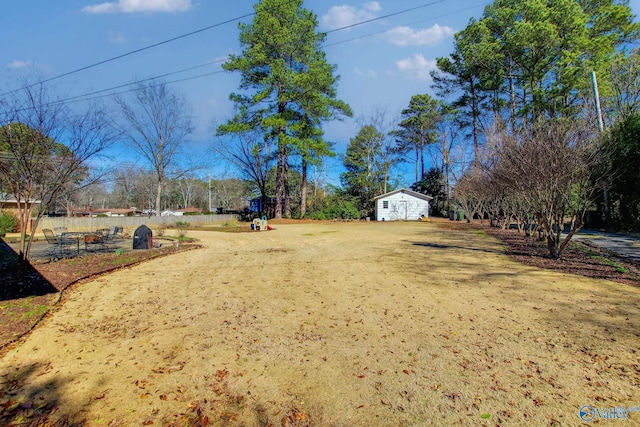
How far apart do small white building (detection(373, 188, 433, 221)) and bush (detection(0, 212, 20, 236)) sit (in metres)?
29.6

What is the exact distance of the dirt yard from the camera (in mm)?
2801

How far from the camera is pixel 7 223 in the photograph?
18.5 m

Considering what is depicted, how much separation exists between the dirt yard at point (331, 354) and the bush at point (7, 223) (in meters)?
16.6

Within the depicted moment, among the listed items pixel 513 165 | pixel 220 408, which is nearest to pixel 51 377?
pixel 220 408

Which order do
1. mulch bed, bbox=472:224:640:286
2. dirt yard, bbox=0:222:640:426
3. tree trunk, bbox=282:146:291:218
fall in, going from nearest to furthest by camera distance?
dirt yard, bbox=0:222:640:426
mulch bed, bbox=472:224:640:286
tree trunk, bbox=282:146:291:218

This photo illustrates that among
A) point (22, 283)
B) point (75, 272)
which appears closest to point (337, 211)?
point (75, 272)

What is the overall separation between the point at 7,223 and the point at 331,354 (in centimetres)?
2326

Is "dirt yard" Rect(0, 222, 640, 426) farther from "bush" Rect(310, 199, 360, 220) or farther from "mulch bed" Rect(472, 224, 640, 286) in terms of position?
"bush" Rect(310, 199, 360, 220)

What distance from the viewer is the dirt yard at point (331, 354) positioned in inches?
110

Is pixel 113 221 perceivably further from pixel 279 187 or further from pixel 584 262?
pixel 584 262

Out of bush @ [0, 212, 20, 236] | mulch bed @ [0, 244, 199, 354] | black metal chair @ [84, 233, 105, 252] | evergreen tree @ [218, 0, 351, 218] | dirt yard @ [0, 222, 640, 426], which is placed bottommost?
dirt yard @ [0, 222, 640, 426]

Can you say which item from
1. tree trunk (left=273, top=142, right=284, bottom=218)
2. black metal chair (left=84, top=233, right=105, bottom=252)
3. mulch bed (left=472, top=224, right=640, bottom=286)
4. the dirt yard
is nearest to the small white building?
tree trunk (left=273, top=142, right=284, bottom=218)

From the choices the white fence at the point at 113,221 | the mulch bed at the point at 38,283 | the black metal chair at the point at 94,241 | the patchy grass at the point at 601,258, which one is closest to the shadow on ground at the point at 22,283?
the mulch bed at the point at 38,283

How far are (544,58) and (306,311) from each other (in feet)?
94.3
